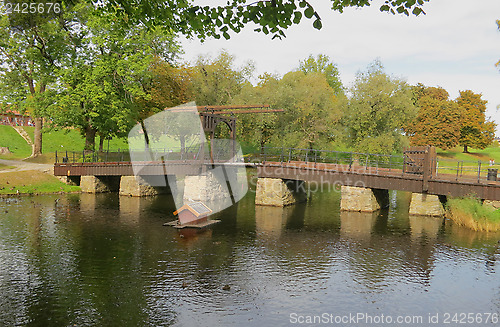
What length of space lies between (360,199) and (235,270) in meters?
15.1

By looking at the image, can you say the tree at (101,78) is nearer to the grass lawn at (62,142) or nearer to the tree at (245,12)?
the grass lawn at (62,142)

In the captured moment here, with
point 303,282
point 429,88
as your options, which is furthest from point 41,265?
point 429,88

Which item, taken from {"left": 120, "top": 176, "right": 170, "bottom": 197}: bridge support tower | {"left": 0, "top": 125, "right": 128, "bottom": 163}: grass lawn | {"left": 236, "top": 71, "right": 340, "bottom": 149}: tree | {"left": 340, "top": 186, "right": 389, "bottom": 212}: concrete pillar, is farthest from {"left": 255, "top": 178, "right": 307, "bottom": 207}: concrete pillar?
{"left": 0, "top": 125, "right": 128, "bottom": 163}: grass lawn

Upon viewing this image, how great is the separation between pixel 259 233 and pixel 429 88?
63.3m

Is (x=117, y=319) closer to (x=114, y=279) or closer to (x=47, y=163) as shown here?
(x=114, y=279)

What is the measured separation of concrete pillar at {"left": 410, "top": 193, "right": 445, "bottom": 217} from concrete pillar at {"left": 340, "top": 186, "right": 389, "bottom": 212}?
2.57 m

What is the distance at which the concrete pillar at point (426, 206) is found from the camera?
25.0 meters

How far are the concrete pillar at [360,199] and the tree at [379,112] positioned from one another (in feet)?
35.6

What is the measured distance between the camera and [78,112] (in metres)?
34.5

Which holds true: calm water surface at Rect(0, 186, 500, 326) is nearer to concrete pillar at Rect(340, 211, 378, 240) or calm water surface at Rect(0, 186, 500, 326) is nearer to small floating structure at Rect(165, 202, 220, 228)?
concrete pillar at Rect(340, 211, 378, 240)

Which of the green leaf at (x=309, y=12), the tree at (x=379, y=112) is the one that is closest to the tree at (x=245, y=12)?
the green leaf at (x=309, y=12)

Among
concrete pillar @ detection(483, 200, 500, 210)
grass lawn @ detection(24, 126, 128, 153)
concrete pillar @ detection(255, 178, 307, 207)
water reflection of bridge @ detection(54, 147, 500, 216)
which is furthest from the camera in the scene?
grass lawn @ detection(24, 126, 128, 153)

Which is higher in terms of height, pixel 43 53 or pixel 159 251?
pixel 43 53

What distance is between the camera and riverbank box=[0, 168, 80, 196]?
3088 centimetres
